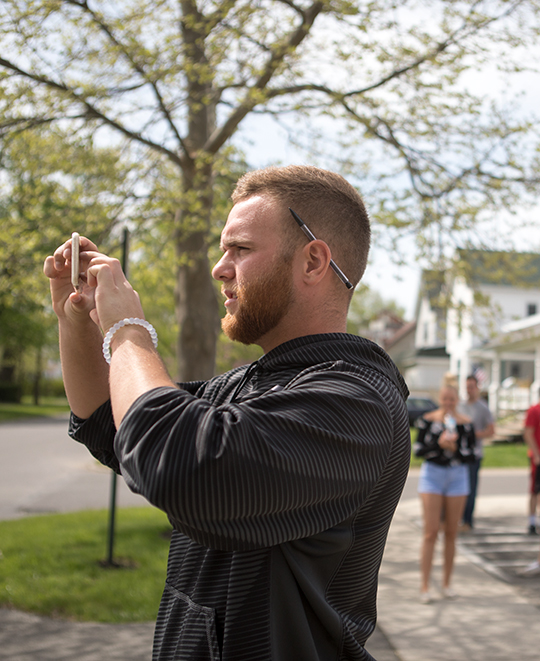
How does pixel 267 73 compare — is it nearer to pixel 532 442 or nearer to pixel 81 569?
pixel 81 569

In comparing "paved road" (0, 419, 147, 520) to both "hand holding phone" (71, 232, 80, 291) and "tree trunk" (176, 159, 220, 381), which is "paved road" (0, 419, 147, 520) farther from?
"hand holding phone" (71, 232, 80, 291)

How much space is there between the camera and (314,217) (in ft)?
5.00

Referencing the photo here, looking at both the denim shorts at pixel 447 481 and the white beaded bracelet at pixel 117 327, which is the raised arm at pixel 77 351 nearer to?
the white beaded bracelet at pixel 117 327

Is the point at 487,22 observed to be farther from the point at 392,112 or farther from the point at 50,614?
the point at 50,614

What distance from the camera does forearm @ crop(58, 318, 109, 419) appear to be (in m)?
1.70

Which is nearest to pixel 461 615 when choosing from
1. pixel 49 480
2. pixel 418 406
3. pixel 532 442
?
pixel 532 442

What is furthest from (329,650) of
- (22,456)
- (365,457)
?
(22,456)

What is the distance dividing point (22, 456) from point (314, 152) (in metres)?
11.7

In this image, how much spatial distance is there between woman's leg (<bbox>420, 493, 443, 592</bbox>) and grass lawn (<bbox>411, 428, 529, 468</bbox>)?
31.8 ft

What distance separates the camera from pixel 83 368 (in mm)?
1709

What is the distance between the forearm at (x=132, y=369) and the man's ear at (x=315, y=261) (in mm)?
402

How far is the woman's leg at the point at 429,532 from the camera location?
611 centimetres

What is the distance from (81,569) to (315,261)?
6.01 meters

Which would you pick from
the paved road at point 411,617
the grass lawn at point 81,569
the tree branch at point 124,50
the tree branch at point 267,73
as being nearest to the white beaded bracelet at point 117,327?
the paved road at point 411,617
